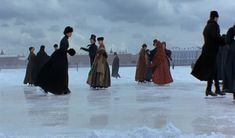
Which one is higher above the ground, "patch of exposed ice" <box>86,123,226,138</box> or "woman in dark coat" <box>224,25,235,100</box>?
"woman in dark coat" <box>224,25,235,100</box>

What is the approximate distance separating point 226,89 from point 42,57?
33.6 ft

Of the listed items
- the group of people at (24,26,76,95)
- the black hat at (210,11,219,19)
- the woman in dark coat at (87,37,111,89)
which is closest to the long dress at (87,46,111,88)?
the woman in dark coat at (87,37,111,89)

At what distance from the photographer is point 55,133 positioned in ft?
20.2

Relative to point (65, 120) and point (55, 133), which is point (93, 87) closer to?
point (65, 120)

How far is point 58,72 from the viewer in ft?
41.4

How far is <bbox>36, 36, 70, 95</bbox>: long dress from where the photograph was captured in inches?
494

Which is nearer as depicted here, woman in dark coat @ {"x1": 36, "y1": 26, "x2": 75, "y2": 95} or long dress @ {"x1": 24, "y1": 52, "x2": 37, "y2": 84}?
woman in dark coat @ {"x1": 36, "y1": 26, "x2": 75, "y2": 95}

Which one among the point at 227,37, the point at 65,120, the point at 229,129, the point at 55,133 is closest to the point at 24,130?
the point at 55,133

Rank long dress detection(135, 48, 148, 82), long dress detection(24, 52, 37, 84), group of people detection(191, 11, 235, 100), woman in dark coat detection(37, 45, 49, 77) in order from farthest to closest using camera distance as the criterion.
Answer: long dress detection(24, 52, 37, 84) → long dress detection(135, 48, 148, 82) → woman in dark coat detection(37, 45, 49, 77) → group of people detection(191, 11, 235, 100)

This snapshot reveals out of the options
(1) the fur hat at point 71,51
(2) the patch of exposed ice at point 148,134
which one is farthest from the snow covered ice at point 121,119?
(1) the fur hat at point 71,51

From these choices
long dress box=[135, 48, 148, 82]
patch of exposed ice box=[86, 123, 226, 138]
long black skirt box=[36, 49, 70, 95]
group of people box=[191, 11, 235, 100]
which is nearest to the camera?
patch of exposed ice box=[86, 123, 226, 138]

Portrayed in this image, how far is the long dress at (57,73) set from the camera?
1255 centimetres

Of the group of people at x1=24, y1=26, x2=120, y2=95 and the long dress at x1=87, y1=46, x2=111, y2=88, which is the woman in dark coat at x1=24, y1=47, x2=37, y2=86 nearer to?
the group of people at x1=24, y1=26, x2=120, y2=95

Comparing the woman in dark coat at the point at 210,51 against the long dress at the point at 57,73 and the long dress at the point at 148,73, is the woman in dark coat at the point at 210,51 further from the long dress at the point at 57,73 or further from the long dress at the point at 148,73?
the long dress at the point at 148,73
